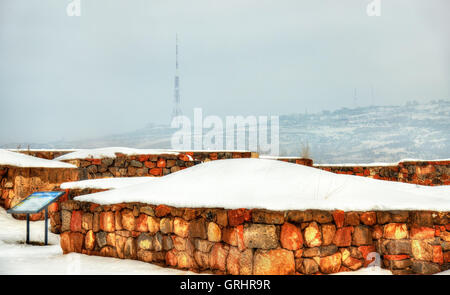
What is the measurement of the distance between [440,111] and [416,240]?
46.7 metres

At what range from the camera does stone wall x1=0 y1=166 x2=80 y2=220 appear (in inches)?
349

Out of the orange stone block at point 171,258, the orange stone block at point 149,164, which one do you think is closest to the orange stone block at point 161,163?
the orange stone block at point 149,164

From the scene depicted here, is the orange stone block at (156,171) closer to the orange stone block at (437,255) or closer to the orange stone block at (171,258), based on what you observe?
the orange stone block at (171,258)

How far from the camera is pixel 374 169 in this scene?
44.2 feet

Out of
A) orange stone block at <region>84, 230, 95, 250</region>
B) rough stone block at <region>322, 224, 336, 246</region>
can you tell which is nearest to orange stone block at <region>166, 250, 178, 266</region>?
orange stone block at <region>84, 230, 95, 250</region>

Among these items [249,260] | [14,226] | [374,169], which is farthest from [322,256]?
[374,169]

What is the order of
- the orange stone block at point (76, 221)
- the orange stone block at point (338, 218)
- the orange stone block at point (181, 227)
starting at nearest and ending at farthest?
the orange stone block at point (338, 218), the orange stone block at point (181, 227), the orange stone block at point (76, 221)

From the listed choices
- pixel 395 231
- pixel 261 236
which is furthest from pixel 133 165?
pixel 395 231

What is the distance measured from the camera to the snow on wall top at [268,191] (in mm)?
4520

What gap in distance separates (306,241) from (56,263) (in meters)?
2.99

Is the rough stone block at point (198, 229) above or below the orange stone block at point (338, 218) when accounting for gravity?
below

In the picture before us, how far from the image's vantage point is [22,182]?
891cm

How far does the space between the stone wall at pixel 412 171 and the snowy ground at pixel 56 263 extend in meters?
9.08
